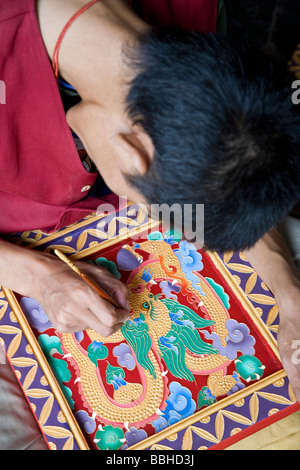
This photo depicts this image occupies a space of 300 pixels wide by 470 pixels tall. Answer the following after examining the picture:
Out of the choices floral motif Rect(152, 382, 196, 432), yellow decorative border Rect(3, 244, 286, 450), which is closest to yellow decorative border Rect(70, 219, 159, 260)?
yellow decorative border Rect(3, 244, 286, 450)

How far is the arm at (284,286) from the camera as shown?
2.94 ft

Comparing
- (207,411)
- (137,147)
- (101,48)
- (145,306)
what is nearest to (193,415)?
(207,411)

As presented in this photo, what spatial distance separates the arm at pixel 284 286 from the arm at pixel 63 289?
341 millimetres

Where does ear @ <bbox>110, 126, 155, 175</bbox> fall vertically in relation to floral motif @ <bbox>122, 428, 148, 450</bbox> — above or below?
above

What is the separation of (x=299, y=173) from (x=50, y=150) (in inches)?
20.9

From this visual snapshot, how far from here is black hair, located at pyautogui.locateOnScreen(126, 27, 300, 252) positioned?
567 mm

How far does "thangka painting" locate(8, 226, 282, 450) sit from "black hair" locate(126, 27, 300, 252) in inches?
15.1

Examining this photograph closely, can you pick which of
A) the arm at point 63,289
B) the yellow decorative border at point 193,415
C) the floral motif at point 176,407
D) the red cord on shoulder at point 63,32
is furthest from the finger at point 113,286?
the red cord on shoulder at point 63,32

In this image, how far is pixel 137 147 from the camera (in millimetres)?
629

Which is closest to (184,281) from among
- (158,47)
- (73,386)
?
(73,386)

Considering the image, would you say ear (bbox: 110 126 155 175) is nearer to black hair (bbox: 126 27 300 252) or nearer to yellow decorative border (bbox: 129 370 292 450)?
black hair (bbox: 126 27 300 252)

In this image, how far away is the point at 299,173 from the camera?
0.63 meters

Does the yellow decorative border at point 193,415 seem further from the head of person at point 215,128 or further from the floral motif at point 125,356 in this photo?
the head of person at point 215,128

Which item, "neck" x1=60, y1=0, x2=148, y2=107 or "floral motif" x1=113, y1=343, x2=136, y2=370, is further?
"floral motif" x1=113, y1=343, x2=136, y2=370
